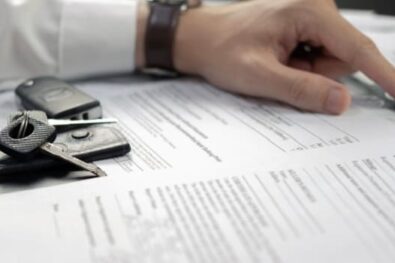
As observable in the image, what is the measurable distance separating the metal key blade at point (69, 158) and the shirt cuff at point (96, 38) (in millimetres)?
260

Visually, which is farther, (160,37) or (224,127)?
(160,37)

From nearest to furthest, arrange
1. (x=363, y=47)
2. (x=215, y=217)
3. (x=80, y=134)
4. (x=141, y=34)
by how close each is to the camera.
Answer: (x=215, y=217) → (x=80, y=134) → (x=363, y=47) → (x=141, y=34)

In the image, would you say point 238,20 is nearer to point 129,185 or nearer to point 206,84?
point 206,84

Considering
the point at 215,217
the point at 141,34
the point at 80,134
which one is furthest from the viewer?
the point at 141,34

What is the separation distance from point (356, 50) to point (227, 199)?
0.29 m

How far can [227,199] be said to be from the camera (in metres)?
0.42

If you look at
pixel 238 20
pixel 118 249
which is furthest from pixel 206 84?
pixel 118 249

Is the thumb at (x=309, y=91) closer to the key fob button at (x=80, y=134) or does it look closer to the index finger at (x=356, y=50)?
the index finger at (x=356, y=50)

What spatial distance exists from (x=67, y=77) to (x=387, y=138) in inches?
15.9

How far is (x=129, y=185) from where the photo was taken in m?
0.44

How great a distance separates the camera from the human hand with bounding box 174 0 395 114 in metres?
0.60

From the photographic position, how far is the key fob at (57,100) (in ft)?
1.81

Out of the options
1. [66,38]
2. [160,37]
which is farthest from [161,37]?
[66,38]

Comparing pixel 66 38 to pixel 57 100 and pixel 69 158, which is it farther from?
pixel 69 158
